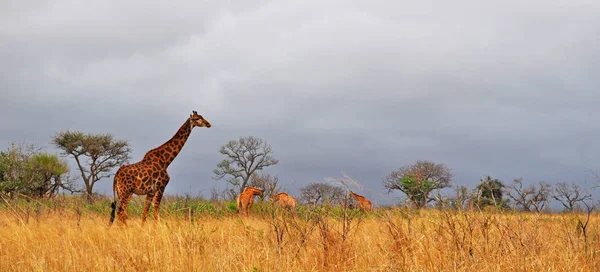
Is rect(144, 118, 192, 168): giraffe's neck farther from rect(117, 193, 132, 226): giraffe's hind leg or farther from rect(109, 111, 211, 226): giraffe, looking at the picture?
rect(117, 193, 132, 226): giraffe's hind leg

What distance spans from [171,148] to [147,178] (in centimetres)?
123

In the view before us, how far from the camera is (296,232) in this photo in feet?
26.1

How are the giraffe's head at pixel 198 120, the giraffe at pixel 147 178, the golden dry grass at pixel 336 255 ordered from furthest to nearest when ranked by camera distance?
the giraffe's head at pixel 198 120 < the giraffe at pixel 147 178 < the golden dry grass at pixel 336 255

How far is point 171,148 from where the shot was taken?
1305 centimetres

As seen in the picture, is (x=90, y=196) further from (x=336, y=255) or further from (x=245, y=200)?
(x=336, y=255)

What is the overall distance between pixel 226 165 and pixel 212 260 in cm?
5206

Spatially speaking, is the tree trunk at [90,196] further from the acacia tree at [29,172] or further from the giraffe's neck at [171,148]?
the giraffe's neck at [171,148]

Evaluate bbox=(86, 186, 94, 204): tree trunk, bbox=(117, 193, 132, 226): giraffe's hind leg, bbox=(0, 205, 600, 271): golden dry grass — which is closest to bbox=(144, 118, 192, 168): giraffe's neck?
bbox=(117, 193, 132, 226): giraffe's hind leg

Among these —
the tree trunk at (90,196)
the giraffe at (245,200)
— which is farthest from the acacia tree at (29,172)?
the giraffe at (245,200)

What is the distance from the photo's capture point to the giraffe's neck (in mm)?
12727

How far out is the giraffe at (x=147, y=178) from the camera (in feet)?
38.4

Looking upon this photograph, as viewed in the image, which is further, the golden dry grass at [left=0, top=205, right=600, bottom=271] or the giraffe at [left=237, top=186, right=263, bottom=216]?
the giraffe at [left=237, top=186, right=263, bottom=216]

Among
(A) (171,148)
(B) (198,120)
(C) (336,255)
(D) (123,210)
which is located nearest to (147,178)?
(D) (123,210)

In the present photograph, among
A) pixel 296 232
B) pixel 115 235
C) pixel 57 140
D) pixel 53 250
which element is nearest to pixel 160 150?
pixel 115 235
